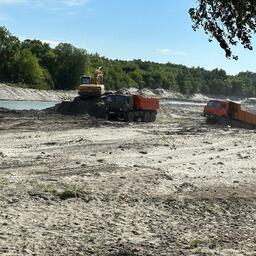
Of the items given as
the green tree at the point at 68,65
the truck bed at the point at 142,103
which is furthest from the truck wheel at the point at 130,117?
the green tree at the point at 68,65

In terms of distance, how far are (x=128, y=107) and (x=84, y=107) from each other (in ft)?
15.2

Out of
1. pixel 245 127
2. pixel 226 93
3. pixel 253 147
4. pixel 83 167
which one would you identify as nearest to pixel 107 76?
pixel 226 93

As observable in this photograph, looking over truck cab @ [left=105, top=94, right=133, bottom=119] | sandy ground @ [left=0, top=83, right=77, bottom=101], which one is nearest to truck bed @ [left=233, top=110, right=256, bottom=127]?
truck cab @ [left=105, top=94, right=133, bottom=119]

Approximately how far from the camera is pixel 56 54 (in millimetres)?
121438

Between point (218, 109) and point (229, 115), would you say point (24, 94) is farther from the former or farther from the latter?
point (218, 109)

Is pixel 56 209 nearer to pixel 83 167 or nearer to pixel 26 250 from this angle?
pixel 26 250

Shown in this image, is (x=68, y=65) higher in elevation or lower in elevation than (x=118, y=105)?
higher

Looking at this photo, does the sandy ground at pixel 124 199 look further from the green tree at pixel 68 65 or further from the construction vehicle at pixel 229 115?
the green tree at pixel 68 65

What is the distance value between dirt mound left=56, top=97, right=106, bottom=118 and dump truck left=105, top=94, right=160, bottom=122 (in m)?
1.35

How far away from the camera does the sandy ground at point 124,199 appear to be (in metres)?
8.86

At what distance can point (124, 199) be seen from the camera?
1204cm

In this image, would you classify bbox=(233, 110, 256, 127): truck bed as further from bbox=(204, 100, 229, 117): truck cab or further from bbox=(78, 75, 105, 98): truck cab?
bbox=(78, 75, 105, 98): truck cab

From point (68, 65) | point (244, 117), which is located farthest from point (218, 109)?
point (68, 65)

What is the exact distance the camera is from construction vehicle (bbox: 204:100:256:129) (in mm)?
42531
